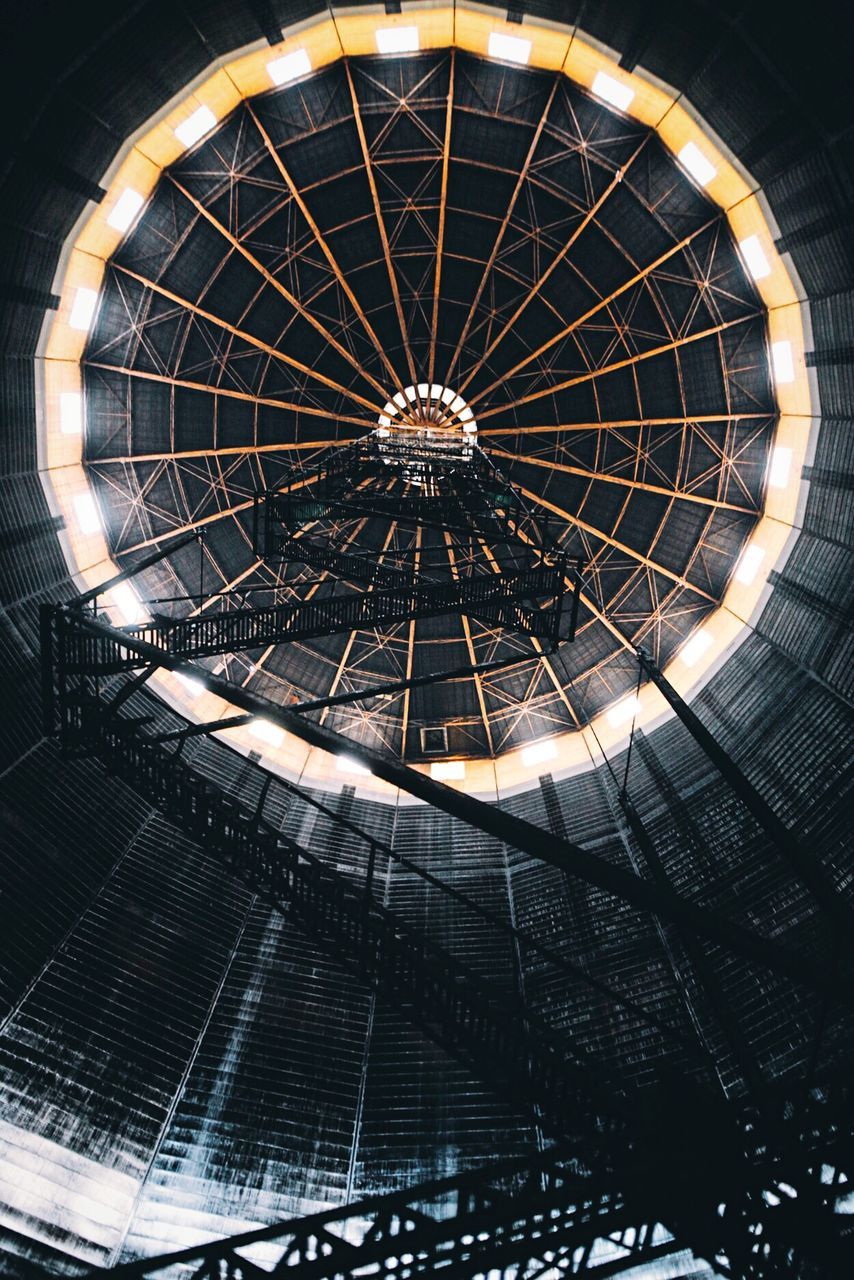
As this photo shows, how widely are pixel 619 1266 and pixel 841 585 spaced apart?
1624cm

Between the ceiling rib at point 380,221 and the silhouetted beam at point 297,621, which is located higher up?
the ceiling rib at point 380,221

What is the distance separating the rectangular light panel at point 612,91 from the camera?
1911 centimetres

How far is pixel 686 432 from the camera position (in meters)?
25.5

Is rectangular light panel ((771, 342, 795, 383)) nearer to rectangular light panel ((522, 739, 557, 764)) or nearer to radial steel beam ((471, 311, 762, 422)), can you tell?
radial steel beam ((471, 311, 762, 422))

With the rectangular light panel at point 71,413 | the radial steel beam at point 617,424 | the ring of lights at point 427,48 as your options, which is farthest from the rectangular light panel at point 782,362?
the rectangular light panel at point 71,413

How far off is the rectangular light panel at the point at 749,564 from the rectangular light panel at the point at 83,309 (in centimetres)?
2096

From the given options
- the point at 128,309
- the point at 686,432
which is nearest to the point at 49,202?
the point at 128,309

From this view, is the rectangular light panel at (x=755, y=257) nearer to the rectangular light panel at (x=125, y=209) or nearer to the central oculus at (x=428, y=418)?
the central oculus at (x=428, y=418)

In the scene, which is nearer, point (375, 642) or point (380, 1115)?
point (380, 1115)

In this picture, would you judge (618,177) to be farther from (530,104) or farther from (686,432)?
(686,432)

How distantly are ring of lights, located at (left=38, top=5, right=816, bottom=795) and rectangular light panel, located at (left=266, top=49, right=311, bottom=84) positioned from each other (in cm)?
3

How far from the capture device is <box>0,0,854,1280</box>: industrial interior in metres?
10.7

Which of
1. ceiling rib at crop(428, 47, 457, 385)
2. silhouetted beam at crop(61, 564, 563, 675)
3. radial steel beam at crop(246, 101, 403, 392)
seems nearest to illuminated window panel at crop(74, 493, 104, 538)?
silhouetted beam at crop(61, 564, 563, 675)

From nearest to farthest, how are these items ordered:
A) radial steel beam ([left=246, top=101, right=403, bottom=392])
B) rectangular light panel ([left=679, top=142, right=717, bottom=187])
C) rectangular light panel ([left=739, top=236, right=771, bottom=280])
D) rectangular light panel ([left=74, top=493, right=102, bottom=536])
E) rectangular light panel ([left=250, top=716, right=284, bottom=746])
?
rectangular light panel ([left=679, top=142, right=717, bottom=187]) → rectangular light panel ([left=739, top=236, right=771, bottom=280]) → radial steel beam ([left=246, top=101, right=403, bottom=392]) → rectangular light panel ([left=74, top=493, right=102, bottom=536]) → rectangular light panel ([left=250, top=716, right=284, bottom=746])
